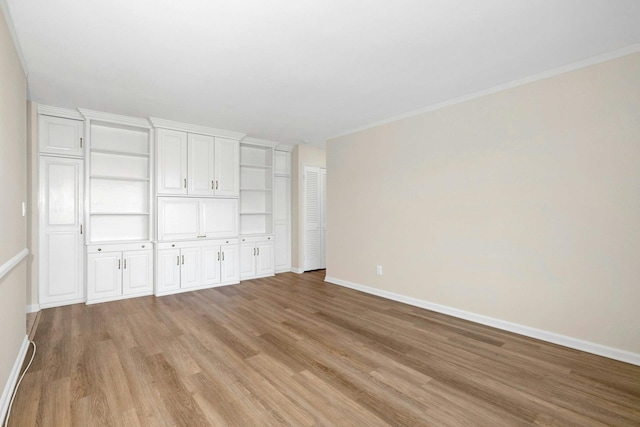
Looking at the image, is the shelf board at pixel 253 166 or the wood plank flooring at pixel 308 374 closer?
the wood plank flooring at pixel 308 374

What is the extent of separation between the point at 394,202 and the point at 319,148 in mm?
2692

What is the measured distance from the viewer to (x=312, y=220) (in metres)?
6.34

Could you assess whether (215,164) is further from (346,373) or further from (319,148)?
(346,373)

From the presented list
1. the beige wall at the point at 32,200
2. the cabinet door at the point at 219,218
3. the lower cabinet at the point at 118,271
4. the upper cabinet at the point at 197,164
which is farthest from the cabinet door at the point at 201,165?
the beige wall at the point at 32,200

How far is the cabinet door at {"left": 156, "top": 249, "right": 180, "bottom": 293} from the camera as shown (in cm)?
452

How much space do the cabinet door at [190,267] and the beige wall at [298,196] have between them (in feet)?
6.48

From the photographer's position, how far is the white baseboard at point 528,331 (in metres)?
2.54

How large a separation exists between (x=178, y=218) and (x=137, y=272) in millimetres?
972

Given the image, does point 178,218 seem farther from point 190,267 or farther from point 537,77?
point 537,77

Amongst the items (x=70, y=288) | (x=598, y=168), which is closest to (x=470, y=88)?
(x=598, y=168)

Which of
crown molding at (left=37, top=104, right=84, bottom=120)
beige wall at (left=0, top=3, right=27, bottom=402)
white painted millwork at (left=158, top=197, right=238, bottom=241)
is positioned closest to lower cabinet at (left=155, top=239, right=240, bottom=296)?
white painted millwork at (left=158, top=197, right=238, bottom=241)

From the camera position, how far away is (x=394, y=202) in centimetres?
433

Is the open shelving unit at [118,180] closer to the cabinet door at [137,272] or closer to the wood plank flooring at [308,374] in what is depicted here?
the cabinet door at [137,272]

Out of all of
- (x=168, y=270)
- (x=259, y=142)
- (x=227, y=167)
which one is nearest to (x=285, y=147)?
(x=259, y=142)
